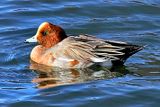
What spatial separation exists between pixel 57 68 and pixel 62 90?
1.46 metres

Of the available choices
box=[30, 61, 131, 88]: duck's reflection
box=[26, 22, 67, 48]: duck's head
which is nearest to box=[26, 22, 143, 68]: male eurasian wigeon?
box=[26, 22, 67, 48]: duck's head

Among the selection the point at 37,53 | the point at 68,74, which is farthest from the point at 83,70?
the point at 37,53

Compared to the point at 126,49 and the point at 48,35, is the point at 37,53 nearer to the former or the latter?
the point at 48,35

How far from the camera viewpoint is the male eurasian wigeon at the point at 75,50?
1236 centimetres

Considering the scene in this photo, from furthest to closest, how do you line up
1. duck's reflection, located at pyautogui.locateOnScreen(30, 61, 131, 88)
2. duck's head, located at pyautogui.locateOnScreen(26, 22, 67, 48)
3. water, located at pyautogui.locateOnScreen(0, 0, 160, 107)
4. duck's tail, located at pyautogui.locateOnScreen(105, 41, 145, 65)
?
duck's head, located at pyautogui.locateOnScreen(26, 22, 67, 48), duck's tail, located at pyautogui.locateOnScreen(105, 41, 145, 65), duck's reflection, located at pyautogui.locateOnScreen(30, 61, 131, 88), water, located at pyautogui.locateOnScreen(0, 0, 160, 107)

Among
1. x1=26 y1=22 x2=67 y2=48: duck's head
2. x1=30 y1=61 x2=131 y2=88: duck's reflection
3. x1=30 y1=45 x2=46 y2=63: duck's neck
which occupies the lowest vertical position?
x1=30 y1=61 x2=131 y2=88: duck's reflection

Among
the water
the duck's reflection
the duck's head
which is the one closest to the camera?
the water

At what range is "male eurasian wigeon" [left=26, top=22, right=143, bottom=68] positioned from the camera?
1236 centimetres

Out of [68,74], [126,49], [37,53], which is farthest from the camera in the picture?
[37,53]

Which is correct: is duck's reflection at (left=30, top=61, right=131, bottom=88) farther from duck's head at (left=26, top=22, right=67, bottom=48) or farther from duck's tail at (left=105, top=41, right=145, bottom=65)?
duck's head at (left=26, top=22, right=67, bottom=48)

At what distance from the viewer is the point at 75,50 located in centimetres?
1258

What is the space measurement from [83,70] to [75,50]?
0.41m

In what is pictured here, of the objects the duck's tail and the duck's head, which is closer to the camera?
the duck's tail

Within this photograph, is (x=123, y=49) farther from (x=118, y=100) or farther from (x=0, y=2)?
(x=0, y=2)
